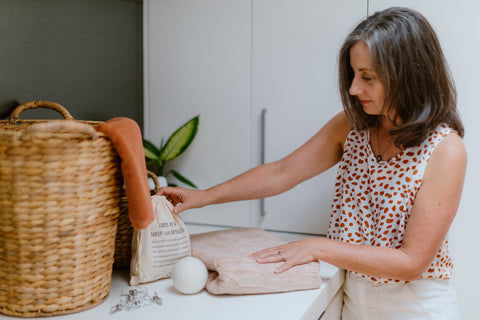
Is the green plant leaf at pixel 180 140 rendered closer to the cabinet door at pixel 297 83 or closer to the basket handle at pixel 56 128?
the cabinet door at pixel 297 83

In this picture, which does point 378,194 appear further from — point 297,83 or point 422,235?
point 297,83

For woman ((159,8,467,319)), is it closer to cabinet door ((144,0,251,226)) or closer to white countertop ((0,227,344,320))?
white countertop ((0,227,344,320))

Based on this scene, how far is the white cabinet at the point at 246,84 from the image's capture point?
1385 millimetres

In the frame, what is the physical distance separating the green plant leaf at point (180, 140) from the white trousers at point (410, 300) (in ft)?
2.44

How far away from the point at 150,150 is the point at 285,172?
21.4 inches

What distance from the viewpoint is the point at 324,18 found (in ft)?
4.46

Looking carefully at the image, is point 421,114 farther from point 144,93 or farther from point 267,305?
point 144,93

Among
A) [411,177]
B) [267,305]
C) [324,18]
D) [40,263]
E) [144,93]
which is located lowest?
[267,305]

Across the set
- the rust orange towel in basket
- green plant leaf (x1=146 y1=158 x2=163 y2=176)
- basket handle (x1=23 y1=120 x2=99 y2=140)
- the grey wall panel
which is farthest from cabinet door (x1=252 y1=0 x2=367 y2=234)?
basket handle (x1=23 y1=120 x2=99 y2=140)

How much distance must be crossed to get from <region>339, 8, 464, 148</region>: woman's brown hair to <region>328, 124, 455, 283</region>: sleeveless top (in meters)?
0.05

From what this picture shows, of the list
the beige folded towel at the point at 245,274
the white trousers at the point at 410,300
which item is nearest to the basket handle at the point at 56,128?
the beige folded towel at the point at 245,274

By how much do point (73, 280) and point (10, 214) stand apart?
0.17 metres

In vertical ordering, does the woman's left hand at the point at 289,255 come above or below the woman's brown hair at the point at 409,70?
below

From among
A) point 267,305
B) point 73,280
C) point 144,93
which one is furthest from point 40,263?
point 144,93
